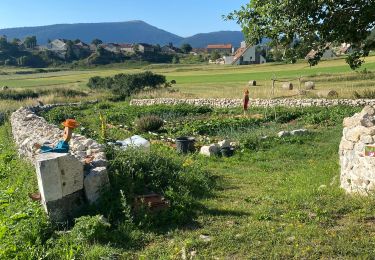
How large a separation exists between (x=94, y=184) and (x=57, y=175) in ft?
2.34

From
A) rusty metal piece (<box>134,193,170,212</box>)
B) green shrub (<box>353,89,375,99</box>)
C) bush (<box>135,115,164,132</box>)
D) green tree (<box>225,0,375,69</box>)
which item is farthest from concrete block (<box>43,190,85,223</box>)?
green shrub (<box>353,89,375,99</box>)

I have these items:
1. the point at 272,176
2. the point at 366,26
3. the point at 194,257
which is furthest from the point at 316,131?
the point at 194,257

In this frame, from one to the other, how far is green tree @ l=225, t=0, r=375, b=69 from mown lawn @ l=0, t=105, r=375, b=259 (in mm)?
2801

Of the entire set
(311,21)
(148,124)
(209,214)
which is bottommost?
(148,124)

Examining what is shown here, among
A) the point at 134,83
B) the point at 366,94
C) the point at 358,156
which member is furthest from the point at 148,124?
the point at 134,83

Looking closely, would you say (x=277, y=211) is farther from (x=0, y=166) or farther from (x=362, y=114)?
(x=0, y=166)

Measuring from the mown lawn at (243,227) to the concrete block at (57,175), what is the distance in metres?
0.34

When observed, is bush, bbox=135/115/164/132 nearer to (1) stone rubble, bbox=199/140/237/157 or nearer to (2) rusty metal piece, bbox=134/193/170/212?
(1) stone rubble, bbox=199/140/237/157

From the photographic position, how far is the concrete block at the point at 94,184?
7699 millimetres

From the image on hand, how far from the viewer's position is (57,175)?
7.26 m

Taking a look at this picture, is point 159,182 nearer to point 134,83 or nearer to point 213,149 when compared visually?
point 213,149

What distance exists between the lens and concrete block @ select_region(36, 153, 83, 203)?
283 inches

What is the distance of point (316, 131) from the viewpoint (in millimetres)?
16969

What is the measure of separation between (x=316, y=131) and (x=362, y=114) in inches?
317
